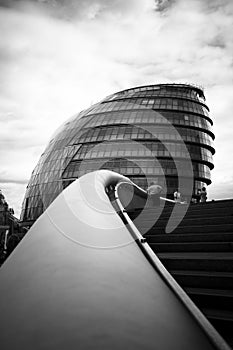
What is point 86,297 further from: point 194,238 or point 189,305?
point 194,238

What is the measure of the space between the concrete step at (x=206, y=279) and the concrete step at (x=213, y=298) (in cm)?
6

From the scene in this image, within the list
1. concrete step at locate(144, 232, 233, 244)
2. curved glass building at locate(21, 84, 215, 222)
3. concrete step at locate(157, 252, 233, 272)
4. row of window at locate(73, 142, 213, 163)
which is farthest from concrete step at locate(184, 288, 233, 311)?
row of window at locate(73, 142, 213, 163)

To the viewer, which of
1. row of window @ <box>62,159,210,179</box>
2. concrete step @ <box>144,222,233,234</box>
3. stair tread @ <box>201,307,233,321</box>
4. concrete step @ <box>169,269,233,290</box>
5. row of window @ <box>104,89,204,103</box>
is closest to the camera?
stair tread @ <box>201,307,233,321</box>

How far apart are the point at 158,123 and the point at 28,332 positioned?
100 feet

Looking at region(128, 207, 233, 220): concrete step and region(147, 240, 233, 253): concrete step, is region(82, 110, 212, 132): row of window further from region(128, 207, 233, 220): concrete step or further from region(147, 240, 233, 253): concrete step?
region(147, 240, 233, 253): concrete step

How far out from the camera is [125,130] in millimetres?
30469

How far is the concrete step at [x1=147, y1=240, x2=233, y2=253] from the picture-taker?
9.96 ft

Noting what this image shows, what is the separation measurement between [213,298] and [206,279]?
237 mm

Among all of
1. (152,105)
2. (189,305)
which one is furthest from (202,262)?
(152,105)

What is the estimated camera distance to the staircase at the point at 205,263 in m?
2.17

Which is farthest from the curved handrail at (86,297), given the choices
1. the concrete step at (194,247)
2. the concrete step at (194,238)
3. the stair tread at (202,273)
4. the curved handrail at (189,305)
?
the concrete step at (194,238)

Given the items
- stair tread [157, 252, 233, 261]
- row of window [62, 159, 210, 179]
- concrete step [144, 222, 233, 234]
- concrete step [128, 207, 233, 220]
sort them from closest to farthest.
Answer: stair tread [157, 252, 233, 261], concrete step [144, 222, 233, 234], concrete step [128, 207, 233, 220], row of window [62, 159, 210, 179]

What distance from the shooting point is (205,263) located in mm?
2682

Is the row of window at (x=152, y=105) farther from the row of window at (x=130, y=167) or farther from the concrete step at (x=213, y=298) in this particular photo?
the concrete step at (x=213, y=298)
